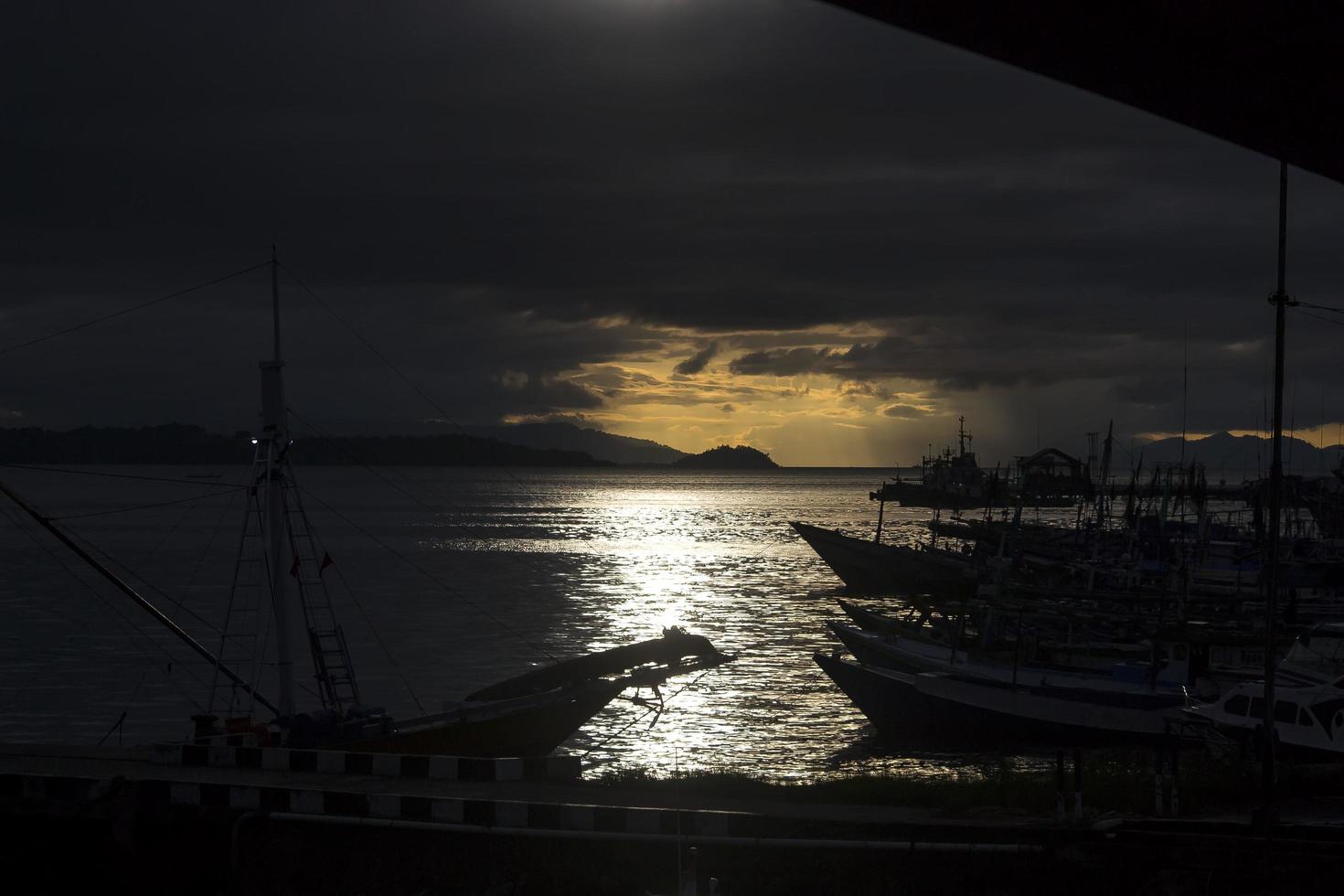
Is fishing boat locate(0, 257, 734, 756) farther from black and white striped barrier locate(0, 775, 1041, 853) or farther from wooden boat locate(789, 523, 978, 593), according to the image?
wooden boat locate(789, 523, 978, 593)

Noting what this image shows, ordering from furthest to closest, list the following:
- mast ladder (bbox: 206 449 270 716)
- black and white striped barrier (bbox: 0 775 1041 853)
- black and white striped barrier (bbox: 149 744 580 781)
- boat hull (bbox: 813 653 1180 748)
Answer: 1. boat hull (bbox: 813 653 1180 748)
2. mast ladder (bbox: 206 449 270 716)
3. black and white striped barrier (bbox: 149 744 580 781)
4. black and white striped barrier (bbox: 0 775 1041 853)

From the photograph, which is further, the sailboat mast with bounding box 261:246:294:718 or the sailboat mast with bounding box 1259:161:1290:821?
the sailboat mast with bounding box 261:246:294:718

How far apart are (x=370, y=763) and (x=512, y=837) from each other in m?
4.22

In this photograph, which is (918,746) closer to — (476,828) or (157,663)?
(476,828)

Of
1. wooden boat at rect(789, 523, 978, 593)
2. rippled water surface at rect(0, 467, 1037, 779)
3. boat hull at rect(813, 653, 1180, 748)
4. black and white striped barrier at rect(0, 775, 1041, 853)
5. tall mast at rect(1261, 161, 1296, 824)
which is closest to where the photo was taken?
black and white striped barrier at rect(0, 775, 1041, 853)

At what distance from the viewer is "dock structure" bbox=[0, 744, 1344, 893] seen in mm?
16516

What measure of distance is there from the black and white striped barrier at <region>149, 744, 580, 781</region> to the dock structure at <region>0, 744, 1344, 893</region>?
0.03 metres

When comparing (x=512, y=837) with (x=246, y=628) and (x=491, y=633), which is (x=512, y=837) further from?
(x=246, y=628)

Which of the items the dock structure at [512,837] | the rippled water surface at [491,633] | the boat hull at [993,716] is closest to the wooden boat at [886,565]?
the rippled water surface at [491,633]

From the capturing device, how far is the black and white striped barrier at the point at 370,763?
20.7 metres

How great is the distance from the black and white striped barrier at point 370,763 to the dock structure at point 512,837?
0.11 ft

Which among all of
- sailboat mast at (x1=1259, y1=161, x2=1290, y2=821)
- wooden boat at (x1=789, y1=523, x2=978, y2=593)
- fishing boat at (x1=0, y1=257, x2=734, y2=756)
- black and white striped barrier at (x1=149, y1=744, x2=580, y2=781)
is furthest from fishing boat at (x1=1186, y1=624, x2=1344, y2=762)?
wooden boat at (x1=789, y1=523, x2=978, y2=593)

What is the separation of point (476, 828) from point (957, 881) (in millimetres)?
6886

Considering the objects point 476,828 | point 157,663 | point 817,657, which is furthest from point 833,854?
point 157,663
